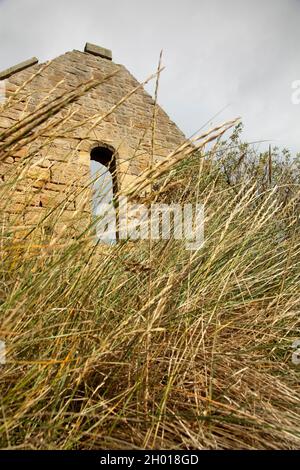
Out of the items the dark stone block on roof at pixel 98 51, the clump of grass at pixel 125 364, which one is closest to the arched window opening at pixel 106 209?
the clump of grass at pixel 125 364

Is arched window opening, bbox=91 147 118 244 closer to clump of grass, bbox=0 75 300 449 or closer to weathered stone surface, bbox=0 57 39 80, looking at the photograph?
clump of grass, bbox=0 75 300 449

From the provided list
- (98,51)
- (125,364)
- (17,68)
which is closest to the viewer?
(125,364)

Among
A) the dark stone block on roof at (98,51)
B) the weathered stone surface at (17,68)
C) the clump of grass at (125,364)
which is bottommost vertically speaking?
the clump of grass at (125,364)

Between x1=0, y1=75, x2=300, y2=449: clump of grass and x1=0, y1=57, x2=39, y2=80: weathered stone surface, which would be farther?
x1=0, y1=57, x2=39, y2=80: weathered stone surface

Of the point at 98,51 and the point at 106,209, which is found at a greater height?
the point at 98,51

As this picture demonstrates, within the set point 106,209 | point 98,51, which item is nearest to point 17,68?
point 98,51

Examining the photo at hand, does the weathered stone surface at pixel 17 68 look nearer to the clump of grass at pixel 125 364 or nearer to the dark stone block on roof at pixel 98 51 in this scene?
the dark stone block on roof at pixel 98 51

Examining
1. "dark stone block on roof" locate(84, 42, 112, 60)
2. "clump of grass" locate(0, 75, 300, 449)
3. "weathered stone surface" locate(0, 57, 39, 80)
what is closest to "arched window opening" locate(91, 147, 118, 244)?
"clump of grass" locate(0, 75, 300, 449)

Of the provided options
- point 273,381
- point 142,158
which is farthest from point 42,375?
point 142,158

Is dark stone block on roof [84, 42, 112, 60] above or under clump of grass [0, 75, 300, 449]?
above

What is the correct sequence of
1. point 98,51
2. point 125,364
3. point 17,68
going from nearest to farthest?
point 125,364 → point 17,68 → point 98,51

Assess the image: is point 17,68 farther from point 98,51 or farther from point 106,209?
point 106,209

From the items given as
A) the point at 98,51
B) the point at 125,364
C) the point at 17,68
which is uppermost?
the point at 98,51
